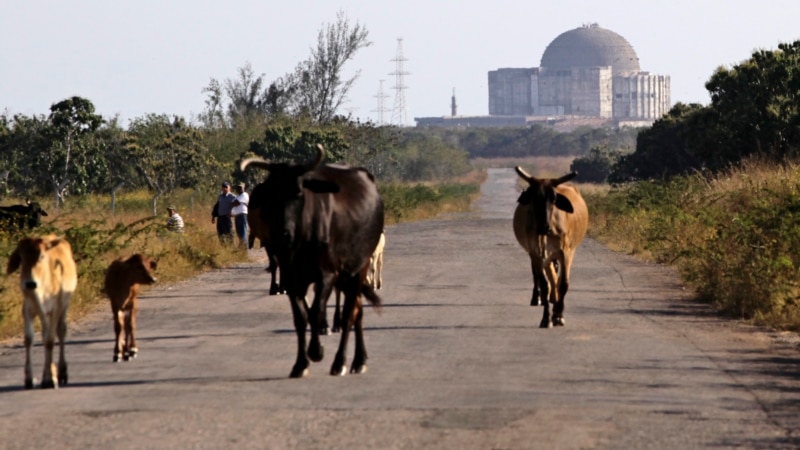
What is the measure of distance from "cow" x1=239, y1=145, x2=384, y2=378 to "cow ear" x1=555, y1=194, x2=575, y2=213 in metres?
4.58

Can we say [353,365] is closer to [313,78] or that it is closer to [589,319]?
[589,319]

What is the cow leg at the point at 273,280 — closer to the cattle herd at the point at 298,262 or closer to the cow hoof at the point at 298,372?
the cattle herd at the point at 298,262

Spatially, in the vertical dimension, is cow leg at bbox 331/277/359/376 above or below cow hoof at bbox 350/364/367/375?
above

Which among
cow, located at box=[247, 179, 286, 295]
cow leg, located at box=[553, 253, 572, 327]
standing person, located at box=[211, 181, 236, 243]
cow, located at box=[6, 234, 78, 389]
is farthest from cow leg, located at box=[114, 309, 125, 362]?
standing person, located at box=[211, 181, 236, 243]

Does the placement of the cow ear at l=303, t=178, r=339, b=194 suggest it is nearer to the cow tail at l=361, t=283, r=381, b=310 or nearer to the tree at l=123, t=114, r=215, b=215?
the cow tail at l=361, t=283, r=381, b=310

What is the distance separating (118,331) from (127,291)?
0.48 meters

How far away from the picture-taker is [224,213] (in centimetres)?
3344

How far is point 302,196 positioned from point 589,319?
6684 millimetres

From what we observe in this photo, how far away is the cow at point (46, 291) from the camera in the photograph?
12930 millimetres

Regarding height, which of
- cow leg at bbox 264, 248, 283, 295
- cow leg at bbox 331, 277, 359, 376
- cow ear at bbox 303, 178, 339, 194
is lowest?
cow leg at bbox 264, 248, 283, 295

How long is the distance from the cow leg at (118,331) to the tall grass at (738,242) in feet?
24.5

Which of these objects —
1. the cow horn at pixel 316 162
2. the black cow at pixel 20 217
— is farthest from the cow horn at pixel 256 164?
the black cow at pixel 20 217

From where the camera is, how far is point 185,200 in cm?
5825

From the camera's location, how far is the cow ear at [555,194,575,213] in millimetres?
18688
